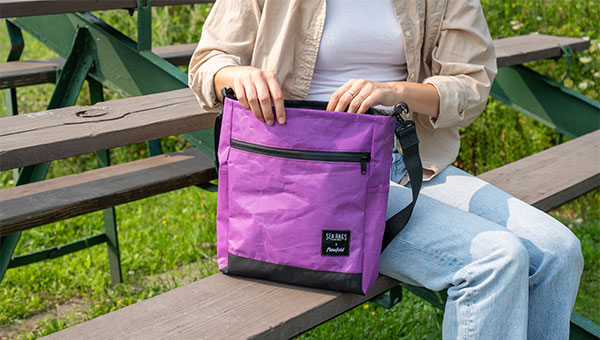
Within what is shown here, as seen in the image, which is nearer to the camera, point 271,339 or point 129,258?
point 271,339

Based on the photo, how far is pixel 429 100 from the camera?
1.75 metres

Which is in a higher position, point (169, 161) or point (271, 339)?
point (271, 339)

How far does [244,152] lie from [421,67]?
0.72 meters

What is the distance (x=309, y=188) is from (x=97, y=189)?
3.95ft

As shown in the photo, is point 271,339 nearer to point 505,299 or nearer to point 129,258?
point 505,299

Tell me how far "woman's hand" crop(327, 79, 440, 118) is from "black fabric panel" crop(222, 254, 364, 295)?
1.24 feet

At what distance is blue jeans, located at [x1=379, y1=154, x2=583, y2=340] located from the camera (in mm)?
1488

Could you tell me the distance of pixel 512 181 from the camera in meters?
2.37

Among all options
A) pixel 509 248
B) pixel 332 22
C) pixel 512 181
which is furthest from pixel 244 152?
pixel 512 181

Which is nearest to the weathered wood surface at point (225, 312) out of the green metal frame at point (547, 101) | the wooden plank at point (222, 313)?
the wooden plank at point (222, 313)

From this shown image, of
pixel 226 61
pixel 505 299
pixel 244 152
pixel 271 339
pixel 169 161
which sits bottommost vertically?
pixel 169 161

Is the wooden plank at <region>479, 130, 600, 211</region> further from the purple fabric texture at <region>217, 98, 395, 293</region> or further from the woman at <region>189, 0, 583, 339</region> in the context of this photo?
the purple fabric texture at <region>217, 98, 395, 293</region>

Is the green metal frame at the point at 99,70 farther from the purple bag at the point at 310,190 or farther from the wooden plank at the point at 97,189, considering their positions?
the purple bag at the point at 310,190

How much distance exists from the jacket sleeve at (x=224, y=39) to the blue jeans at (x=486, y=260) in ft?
1.70
